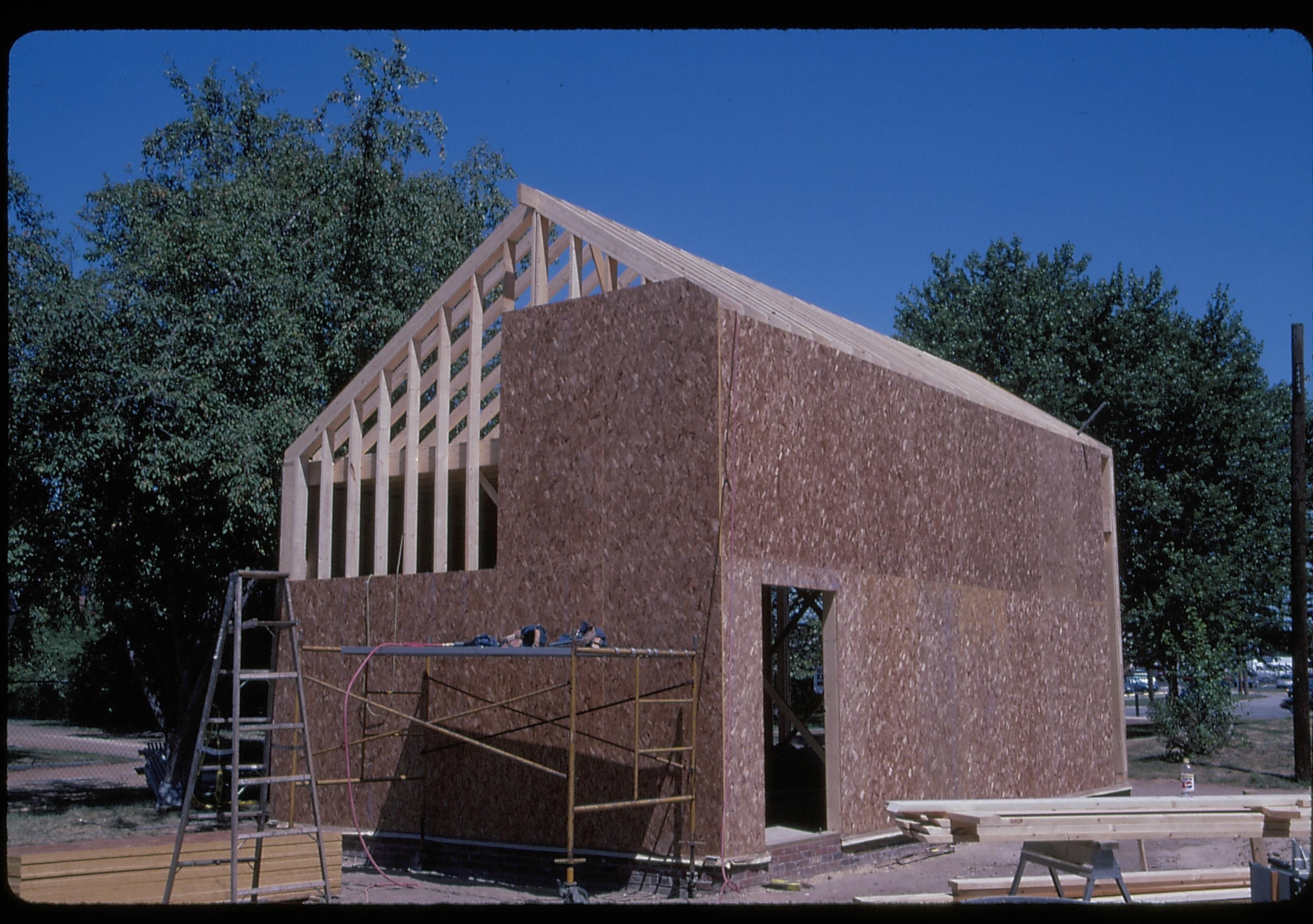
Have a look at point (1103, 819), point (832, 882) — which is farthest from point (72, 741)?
point (1103, 819)

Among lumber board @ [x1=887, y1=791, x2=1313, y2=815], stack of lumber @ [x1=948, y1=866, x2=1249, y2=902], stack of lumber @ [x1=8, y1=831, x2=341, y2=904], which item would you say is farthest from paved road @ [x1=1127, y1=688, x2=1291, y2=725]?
stack of lumber @ [x1=8, y1=831, x2=341, y2=904]

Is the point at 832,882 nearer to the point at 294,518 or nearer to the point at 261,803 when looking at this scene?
the point at 261,803

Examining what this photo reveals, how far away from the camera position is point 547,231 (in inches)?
485

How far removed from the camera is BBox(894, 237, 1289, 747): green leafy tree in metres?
27.0

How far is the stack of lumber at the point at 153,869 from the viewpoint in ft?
27.0

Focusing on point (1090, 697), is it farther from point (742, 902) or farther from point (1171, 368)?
point (1171, 368)

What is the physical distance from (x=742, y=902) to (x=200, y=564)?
35.7 ft

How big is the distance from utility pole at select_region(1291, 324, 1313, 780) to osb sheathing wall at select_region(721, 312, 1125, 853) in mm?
4733

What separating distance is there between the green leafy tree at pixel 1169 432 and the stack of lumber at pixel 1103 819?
1724 centimetres

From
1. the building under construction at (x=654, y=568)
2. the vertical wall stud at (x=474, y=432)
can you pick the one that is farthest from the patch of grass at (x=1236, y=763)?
the vertical wall stud at (x=474, y=432)

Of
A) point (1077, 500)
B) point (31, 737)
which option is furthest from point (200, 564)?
point (31, 737)

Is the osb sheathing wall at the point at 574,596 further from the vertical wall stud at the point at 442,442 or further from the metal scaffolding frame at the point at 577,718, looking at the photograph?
the vertical wall stud at the point at 442,442

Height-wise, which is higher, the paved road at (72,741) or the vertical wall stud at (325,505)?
the vertical wall stud at (325,505)

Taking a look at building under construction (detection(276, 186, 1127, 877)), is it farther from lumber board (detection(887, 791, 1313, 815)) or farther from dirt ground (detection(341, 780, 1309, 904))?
lumber board (detection(887, 791, 1313, 815))
